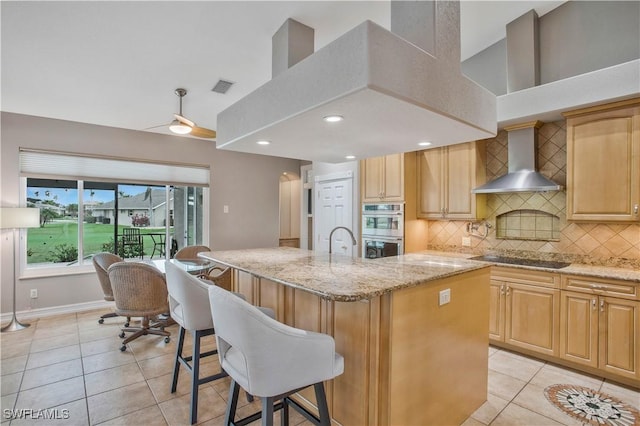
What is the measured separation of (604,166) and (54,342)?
567 cm

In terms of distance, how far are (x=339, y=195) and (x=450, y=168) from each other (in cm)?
159

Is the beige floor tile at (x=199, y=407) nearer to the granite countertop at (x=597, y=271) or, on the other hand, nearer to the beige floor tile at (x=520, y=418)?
the beige floor tile at (x=520, y=418)

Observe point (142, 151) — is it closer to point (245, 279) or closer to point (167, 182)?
point (167, 182)

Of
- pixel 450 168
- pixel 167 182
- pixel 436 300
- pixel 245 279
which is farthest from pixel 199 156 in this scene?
pixel 436 300

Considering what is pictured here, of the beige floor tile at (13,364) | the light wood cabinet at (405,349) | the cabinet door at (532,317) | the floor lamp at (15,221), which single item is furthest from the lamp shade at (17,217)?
the cabinet door at (532,317)

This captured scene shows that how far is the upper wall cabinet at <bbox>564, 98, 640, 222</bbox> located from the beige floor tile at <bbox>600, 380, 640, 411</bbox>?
1.37 m

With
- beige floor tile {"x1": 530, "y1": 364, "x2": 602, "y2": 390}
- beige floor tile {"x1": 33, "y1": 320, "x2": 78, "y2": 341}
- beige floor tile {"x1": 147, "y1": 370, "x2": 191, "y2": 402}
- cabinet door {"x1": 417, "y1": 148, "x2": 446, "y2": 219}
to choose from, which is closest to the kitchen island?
beige floor tile {"x1": 530, "y1": 364, "x2": 602, "y2": 390}

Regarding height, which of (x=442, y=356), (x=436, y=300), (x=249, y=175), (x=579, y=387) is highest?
(x=249, y=175)

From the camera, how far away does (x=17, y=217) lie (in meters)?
3.74

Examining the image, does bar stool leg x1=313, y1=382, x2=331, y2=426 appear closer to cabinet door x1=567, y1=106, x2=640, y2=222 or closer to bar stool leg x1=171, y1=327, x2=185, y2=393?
bar stool leg x1=171, y1=327, x2=185, y2=393

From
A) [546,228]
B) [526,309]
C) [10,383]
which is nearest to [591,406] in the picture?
[526,309]

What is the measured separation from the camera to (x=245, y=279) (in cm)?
281

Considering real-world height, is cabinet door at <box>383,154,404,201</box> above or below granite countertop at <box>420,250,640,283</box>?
above

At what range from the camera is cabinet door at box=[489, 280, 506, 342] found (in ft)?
10.7
